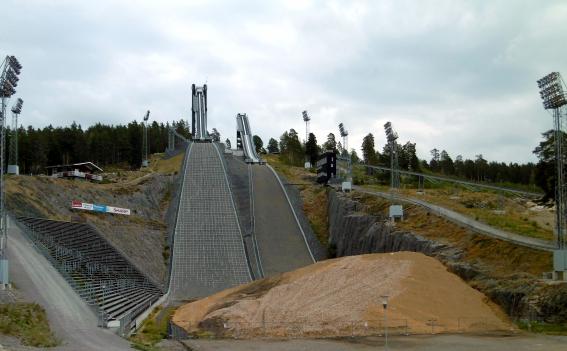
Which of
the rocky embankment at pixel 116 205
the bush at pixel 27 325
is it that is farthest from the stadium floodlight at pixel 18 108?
the bush at pixel 27 325

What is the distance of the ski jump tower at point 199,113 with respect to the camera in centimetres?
12159

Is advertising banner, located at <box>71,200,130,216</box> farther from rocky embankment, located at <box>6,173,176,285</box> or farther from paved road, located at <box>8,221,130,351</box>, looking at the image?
paved road, located at <box>8,221,130,351</box>

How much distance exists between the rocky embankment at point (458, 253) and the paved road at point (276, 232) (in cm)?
365

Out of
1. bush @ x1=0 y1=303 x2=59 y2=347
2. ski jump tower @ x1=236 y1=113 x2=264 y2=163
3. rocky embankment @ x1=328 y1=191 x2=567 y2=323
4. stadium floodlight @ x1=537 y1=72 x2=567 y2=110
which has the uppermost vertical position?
ski jump tower @ x1=236 y1=113 x2=264 y2=163

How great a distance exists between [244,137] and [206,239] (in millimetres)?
59831

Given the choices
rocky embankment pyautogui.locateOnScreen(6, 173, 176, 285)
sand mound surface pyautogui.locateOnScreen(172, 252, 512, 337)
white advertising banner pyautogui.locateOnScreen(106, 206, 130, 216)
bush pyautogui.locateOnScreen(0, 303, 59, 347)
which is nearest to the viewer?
bush pyautogui.locateOnScreen(0, 303, 59, 347)

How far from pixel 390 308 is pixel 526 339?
257 inches

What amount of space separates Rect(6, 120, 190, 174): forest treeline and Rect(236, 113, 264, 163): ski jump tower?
2796cm

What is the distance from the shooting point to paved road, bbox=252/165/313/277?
182 ft

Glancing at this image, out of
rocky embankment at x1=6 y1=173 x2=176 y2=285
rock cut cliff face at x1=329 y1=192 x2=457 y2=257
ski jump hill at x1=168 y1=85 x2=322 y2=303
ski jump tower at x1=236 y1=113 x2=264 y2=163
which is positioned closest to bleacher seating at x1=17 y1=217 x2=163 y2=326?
rocky embankment at x1=6 y1=173 x2=176 y2=285

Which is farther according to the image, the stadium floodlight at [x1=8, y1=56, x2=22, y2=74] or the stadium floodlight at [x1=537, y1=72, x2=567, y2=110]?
the stadium floodlight at [x1=8, y1=56, x2=22, y2=74]

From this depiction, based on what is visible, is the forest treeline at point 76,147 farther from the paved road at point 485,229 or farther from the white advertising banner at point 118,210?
the paved road at point 485,229

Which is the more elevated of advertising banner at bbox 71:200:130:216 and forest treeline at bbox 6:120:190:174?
forest treeline at bbox 6:120:190:174

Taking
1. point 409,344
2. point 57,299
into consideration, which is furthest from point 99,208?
point 409,344
